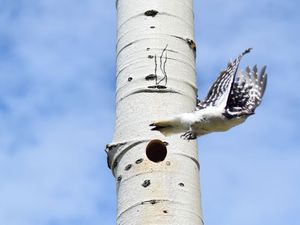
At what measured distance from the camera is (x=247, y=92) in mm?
2865

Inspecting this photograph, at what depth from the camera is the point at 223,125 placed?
284 centimetres

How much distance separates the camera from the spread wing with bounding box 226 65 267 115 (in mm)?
2832

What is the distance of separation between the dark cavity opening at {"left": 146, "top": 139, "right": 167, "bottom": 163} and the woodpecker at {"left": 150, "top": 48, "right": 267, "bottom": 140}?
0.51ft

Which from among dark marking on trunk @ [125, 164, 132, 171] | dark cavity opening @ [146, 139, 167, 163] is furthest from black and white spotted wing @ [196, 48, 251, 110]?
dark marking on trunk @ [125, 164, 132, 171]

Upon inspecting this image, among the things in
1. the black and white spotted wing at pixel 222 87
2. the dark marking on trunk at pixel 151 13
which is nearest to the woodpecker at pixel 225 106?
the black and white spotted wing at pixel 222 87

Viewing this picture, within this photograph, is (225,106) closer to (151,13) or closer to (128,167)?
(128,167)

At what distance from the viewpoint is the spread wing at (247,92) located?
2.83 metres

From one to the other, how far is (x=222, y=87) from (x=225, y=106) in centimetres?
9

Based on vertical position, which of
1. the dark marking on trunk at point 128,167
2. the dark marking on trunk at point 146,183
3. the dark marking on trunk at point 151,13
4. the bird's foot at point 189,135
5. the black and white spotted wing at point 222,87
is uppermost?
the dark marking on trunk at point 151,13

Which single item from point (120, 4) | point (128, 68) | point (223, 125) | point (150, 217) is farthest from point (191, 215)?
point (120, 4)

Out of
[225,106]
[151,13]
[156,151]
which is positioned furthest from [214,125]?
[151,13]

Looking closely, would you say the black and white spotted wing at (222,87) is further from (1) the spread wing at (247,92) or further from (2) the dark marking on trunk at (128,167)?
(2) the dark marking on trunk at (128,167)

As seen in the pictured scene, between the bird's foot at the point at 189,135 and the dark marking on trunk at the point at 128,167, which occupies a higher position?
the dark marking on trunk at the point at 128,167

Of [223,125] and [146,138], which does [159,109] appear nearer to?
[146,138]
